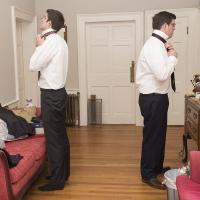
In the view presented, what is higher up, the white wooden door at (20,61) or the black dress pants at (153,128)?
the white wooden door at (20,61)

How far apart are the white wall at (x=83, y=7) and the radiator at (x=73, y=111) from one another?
23 centimetres

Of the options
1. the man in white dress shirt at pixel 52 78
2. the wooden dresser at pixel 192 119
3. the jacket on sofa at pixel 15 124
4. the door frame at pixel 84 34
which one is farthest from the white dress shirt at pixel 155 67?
the door frame at pixel 84 34

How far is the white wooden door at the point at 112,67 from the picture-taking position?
558 cm

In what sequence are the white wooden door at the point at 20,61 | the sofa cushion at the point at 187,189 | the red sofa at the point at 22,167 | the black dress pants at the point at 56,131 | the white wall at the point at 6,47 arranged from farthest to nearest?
the white wooden door at the point at 20,61, the white wall at the point at 6,47, the black dress pants at the point at 56,131, the red sofa at the point at 22,167, the sofa cushion at the point at 187,189

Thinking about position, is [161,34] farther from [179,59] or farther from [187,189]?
[179,59]

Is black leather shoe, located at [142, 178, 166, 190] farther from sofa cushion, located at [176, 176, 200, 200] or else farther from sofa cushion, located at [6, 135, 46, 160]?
sofa cushion, located at [6, 135, 46, 160]

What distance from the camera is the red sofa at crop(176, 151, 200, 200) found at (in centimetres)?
195

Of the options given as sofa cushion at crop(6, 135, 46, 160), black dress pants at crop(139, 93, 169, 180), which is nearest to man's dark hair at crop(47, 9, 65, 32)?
black dress pants at crop(139, 93, 169, 180)

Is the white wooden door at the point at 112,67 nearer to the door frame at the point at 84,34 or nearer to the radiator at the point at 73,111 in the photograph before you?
the door frame at the point at 84,34

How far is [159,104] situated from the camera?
9.71ft

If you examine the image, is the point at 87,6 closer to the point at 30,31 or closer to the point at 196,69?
the point at 30,31

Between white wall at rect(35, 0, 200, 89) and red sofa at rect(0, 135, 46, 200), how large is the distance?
8.44 feet

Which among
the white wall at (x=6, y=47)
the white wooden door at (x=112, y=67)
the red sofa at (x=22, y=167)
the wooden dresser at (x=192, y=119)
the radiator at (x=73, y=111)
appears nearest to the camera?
the red sofa at (x=22, y=167)

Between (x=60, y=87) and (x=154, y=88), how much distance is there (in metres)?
0.89
